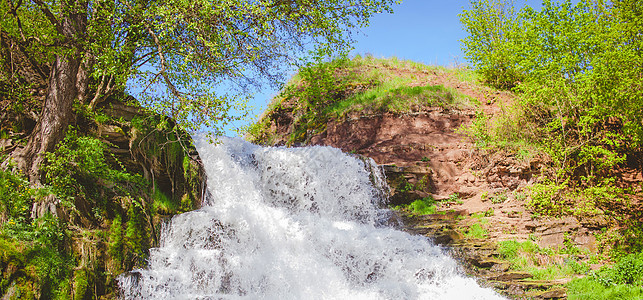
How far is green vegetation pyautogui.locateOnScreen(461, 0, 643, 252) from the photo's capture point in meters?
11.2

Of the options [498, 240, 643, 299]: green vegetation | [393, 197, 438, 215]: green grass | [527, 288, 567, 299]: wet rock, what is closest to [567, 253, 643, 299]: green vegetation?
[498, 240, 643, 299]: green vegetation

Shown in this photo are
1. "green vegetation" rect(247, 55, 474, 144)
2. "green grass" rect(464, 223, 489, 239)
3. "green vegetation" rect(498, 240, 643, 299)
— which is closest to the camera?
"green vegetation" rect(498, 240, 643, 299)

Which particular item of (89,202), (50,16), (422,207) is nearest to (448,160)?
(422,207)

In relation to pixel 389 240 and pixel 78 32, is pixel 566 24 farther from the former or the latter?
pixel 78 32

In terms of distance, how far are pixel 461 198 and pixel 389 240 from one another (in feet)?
16.4

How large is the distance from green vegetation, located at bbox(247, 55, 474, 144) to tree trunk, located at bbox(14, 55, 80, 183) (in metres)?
8.74

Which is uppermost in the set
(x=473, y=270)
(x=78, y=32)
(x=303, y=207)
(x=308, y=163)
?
(x=78, y=32)

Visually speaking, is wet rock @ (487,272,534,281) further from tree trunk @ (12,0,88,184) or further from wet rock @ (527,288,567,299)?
tree trunk @ (12,0,88,184)

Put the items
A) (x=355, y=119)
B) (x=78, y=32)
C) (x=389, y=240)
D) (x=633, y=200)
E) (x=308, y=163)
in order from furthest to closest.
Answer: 1. (x=355, y=119)
2. (x=308, y=163)
3. (x=633, y=200)
4. (x=389, y=240)
5. (x=78, y=32)

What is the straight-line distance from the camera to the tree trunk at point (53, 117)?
25.6ft

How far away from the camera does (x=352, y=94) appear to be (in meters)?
21.6

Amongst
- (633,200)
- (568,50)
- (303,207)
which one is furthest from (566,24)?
(303,207)

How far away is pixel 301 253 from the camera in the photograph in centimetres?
958

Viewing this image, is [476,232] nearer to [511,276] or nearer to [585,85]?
[511,276]
